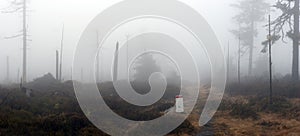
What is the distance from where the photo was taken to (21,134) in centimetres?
962

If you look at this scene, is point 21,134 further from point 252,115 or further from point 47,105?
point 252,115

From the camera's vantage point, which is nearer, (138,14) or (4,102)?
(4,102)

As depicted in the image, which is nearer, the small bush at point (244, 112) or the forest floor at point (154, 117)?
the forest floor at point (154, 117)

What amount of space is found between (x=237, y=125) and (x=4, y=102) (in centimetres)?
1115

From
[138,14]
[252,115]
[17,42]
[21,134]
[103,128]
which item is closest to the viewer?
[21,134]

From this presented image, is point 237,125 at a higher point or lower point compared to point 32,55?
lower

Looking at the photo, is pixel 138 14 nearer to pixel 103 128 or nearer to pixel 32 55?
pixel 103 128

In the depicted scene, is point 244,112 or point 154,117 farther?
point 244,112

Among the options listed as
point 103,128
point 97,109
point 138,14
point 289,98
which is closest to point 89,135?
point 103,128

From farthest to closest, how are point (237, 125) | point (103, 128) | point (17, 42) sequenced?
point (17, 42) → point (237, 125) → point (103, 128)

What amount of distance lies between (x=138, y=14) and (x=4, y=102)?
9081 millimetres

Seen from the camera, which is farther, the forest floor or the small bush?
the small bush

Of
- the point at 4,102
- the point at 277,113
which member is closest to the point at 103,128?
the point at 4,102

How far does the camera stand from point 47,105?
15.3 meters
